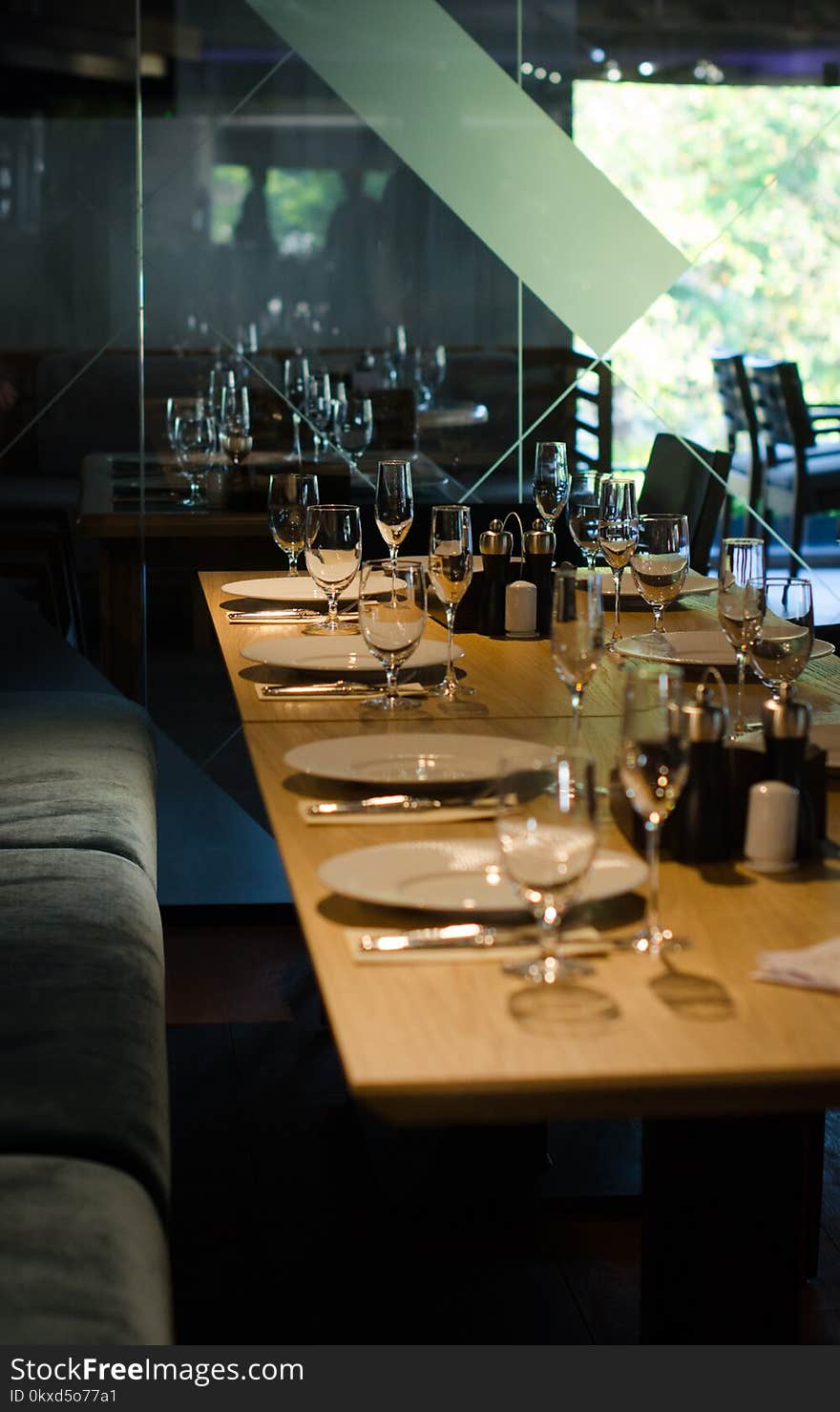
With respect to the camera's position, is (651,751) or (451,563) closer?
(651,751)

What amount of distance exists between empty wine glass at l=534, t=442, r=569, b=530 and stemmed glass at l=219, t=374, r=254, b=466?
1006mm

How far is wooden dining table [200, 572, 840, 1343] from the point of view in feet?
3.37

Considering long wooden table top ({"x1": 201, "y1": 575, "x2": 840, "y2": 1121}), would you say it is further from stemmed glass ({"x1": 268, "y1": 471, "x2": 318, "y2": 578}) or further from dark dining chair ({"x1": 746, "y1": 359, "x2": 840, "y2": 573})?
dark dining chair ({"x1": 746, "y1": 359, "x2": 840, "y2": 573})

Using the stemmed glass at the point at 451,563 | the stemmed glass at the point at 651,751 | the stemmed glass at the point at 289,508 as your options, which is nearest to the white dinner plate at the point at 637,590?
the stemmed glass at the point at 289,508

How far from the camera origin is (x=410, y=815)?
1527 mm

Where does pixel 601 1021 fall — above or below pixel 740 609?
below

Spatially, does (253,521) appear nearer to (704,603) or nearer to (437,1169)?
(704,603)

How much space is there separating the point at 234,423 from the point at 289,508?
1.16 meters

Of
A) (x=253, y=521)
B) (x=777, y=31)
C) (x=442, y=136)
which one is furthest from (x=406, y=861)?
(x=777, y=31)

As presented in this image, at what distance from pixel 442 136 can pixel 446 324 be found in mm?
393

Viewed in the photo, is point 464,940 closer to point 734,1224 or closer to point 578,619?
point 734,1224

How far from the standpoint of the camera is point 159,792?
382cm

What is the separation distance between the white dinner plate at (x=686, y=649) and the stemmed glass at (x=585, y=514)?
0.29m

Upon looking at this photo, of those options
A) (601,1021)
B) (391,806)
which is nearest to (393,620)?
(391,806)
